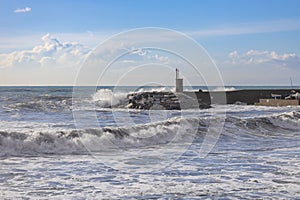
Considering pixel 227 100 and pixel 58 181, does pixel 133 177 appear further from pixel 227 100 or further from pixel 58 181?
pixel 227 100

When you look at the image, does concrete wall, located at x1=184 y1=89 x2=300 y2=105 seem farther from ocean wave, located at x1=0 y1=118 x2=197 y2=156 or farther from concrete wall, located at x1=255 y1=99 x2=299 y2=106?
ocean wave, located at x1=0 y1=118 x2=197 y2=156

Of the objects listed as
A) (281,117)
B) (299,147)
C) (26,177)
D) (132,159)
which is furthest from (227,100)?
(26,177)

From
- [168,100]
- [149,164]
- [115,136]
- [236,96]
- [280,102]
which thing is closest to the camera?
[149,164]

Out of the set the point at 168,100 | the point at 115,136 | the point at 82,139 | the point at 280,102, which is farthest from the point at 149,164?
the point at 280,102

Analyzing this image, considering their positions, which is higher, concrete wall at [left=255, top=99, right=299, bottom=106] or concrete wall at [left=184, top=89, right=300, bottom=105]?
concrete wall at [left=184, top=89, right=300, bottom=105]

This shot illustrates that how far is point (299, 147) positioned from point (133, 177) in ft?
22.0

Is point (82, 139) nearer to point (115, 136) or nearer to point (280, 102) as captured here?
point (115, 136)

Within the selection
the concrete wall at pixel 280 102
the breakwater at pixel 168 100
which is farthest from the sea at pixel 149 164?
the concrete wall at pixel 280 102

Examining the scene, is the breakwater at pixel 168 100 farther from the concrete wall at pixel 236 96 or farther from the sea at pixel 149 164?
the sea at pixel 149 164

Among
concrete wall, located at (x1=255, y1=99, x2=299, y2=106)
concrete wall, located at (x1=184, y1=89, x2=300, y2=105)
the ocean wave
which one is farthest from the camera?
concrete wall, located at (x1=184, y1=89, x2=300, y2=105)

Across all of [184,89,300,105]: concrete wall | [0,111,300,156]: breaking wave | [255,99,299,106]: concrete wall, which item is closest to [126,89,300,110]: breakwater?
[184,89,300,105]: concrete wall

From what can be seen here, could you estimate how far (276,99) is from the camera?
127ft

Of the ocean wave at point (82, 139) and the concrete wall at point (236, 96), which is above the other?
the concrete wall at point (236, 96)

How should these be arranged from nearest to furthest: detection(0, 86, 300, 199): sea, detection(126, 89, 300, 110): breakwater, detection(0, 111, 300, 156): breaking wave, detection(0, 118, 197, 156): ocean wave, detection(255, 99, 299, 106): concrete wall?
detection(0, 86, 300, 199): sea → detection(0, 118, 197, 156): ocean wave → detection(0, 111, 300, 156): breaking wave → detection(126, 89, 300, 110): breakwater → detection(255, 99, 299, 106): concrete wall
